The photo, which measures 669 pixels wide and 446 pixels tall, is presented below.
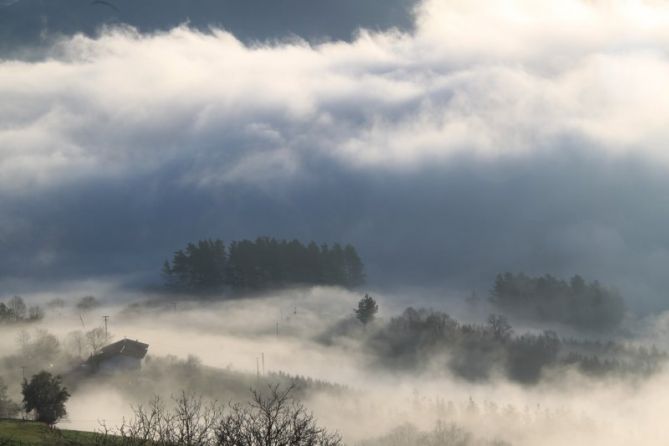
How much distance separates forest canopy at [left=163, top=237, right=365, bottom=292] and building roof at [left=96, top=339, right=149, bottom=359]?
57.4m

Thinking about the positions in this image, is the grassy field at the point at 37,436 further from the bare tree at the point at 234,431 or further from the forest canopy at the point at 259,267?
the forest canopy at the point at 259,267

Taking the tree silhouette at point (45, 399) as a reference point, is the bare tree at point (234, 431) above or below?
below

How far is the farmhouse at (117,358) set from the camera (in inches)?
4425

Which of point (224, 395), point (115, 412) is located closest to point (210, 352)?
point (224, 395)

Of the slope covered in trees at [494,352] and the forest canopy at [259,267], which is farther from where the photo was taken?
the forest canopy at [259,267]

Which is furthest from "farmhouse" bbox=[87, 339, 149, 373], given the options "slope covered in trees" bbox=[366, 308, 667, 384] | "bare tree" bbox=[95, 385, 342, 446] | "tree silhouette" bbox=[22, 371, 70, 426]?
"bare tree" bbox=[95, 385, 342, 446]

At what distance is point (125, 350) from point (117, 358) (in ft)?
8.81

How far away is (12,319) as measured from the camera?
472 feet

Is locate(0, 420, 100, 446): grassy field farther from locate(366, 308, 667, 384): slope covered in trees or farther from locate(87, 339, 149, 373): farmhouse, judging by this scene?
locate(366, 308, 667, 384): slope covered in trees

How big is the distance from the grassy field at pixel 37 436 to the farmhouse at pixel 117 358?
37532 mm

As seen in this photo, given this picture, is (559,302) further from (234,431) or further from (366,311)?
(234,431)

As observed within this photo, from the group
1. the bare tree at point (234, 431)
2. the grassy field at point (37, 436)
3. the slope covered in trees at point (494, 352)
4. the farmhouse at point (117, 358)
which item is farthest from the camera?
the slope covered in trees at point (494, 352)

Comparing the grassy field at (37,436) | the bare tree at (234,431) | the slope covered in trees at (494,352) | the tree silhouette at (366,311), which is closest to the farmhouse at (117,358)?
the grassy field at (37,436)

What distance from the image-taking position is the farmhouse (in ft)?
369
